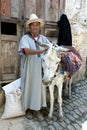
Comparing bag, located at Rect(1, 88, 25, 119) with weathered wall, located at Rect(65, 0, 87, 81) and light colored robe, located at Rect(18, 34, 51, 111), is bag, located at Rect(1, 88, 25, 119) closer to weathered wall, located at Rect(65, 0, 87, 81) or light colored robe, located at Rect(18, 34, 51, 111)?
light colored robe, located at Rect(18, 34, 51, 111)

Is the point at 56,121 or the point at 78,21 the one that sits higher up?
the point at 78,21

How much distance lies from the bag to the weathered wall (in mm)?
2579

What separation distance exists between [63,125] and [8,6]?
2523 mm

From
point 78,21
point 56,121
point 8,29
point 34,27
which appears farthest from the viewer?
point 78,21

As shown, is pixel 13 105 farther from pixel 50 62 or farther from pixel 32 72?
pixel 50 62

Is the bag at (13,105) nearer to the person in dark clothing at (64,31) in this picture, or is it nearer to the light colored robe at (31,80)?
the light colored robe at (31,80)

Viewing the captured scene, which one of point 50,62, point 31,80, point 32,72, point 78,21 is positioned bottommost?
point 31,80

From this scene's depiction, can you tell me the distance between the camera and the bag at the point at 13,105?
11.6ft

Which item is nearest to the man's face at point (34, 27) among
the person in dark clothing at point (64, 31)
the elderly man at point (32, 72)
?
the elderly man at point (32, 72)

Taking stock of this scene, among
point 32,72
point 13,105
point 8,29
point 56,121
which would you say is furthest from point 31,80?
point 8,29

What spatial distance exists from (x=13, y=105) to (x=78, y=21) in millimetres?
3162

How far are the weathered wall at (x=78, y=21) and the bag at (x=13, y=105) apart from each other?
2579 millimetres

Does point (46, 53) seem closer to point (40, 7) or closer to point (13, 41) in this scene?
point (13, 41)

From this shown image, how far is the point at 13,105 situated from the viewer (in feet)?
11.6
